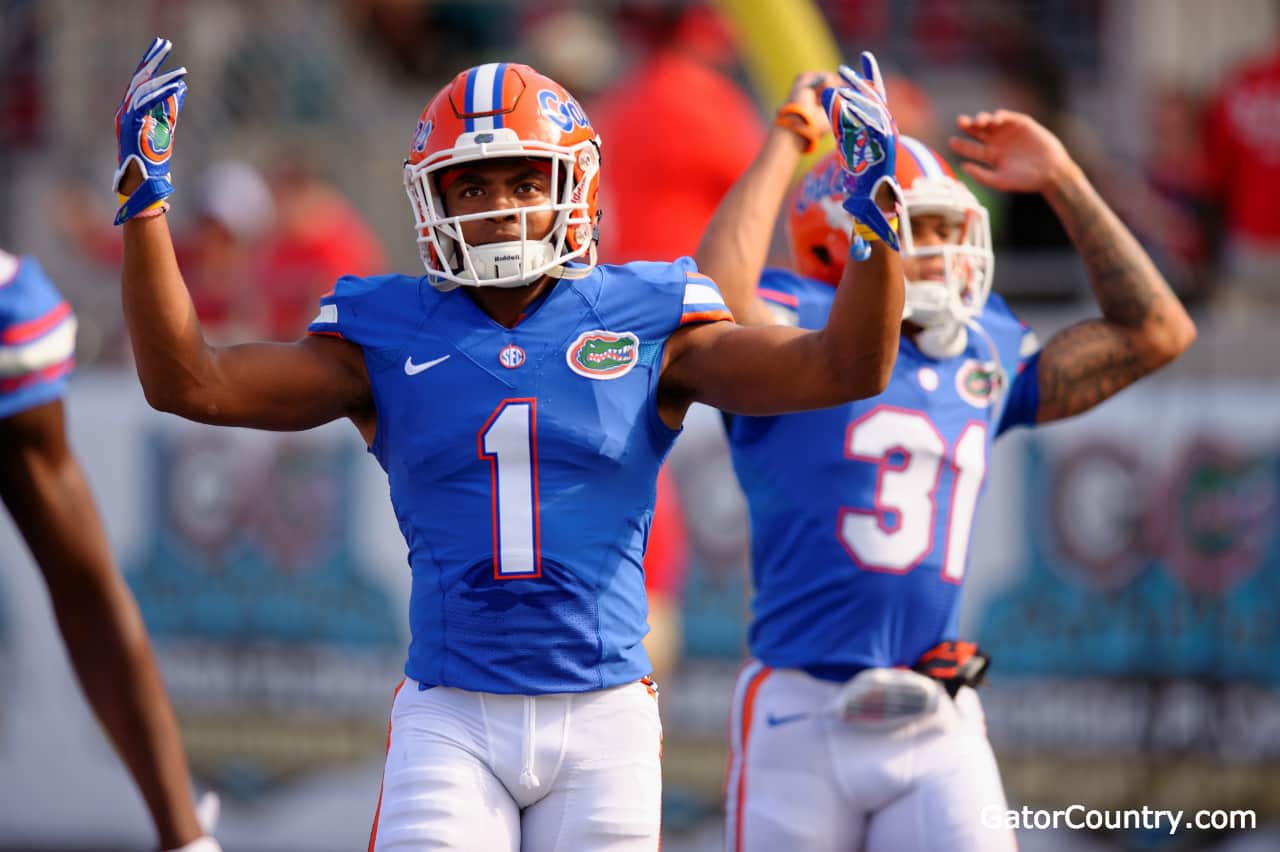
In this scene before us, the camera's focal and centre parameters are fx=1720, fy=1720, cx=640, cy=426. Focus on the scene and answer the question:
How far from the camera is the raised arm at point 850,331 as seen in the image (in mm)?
2824

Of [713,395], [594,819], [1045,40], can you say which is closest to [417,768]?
[594,819]

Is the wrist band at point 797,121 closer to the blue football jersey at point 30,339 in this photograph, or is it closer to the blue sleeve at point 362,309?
the blue sleeve at point 362,309

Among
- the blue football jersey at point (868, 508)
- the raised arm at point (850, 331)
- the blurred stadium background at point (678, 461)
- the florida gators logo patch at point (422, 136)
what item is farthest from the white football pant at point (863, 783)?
the blurred stadium background at point (678, 461)

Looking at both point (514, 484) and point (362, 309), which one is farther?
point (362, 309)

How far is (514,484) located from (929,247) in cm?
116

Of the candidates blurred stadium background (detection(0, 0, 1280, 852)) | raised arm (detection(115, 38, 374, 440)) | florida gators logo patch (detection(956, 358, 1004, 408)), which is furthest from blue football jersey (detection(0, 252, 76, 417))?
blurred stadium background (detection(0, 0, 1280, 852))

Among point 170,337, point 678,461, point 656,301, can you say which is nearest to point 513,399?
point 656,301

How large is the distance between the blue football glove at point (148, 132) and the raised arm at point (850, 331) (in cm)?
99

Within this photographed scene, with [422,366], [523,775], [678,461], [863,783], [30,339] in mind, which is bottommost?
[678,461]

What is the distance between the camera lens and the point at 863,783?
3551 mm

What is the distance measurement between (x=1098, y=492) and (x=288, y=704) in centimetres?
319

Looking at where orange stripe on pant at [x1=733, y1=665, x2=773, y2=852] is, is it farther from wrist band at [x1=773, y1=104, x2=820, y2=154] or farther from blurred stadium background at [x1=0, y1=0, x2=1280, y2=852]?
blurred stadium background at [x1=0, y1=0, x2=1280, y2=852]

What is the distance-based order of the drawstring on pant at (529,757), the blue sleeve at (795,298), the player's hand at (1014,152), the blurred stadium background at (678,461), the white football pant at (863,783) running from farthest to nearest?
the blurred stadium background at (678,461) → the player's hand at (1014,152) → the blue sleeve at (795,298) → the white football pant at (863,783) → the drawstring on pant at (529,757)

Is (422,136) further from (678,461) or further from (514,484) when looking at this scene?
(678,461)
